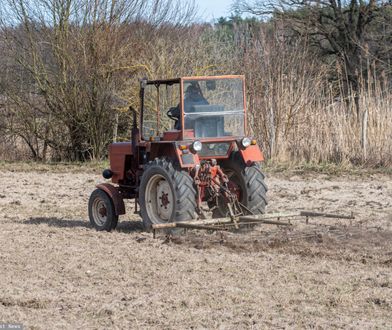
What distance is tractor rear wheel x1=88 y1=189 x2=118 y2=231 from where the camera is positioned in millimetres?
10078

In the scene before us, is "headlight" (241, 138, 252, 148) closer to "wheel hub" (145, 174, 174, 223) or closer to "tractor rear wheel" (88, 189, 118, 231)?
"wheel hub" (145, 174, 174, 223)

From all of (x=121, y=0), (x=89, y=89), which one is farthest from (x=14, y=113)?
(x=121, y=0)

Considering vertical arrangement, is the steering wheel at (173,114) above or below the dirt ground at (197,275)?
above

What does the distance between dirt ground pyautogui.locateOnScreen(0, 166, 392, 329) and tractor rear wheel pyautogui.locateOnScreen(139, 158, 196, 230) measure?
25 centimetres

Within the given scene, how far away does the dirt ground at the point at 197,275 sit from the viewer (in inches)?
232

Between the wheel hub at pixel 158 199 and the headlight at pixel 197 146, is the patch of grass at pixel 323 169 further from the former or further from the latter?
the headlight at pixel 197 146

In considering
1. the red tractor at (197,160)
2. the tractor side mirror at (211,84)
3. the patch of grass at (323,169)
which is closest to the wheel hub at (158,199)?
the red tractor at (197,160)

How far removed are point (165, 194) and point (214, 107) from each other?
110cm

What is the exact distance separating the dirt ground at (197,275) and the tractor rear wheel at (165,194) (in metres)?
0.25

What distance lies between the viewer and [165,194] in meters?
9.62

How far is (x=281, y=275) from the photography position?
23.3 feet

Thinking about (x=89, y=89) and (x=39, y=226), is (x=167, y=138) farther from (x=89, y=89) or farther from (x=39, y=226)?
(x=89, y=89)

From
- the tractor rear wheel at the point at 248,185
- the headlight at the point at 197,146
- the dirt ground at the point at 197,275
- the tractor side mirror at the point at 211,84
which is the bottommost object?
the dirt ground at the point at 197,275

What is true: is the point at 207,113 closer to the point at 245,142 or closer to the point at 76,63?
the point at 245,142
